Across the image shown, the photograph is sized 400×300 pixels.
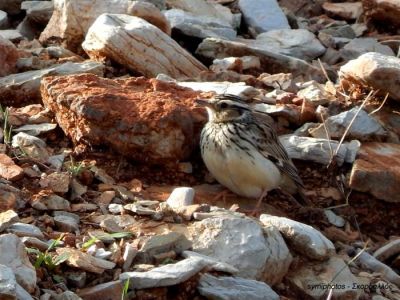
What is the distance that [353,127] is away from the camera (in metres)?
9.73

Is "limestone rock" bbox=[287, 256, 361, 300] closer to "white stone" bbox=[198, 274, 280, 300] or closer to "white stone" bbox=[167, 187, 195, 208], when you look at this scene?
"white stone" bbox=[198, 274, 280, 300]

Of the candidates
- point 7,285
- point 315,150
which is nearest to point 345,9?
point 315,150

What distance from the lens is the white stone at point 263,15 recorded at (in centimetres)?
1284

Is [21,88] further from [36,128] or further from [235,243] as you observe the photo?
[235,243]

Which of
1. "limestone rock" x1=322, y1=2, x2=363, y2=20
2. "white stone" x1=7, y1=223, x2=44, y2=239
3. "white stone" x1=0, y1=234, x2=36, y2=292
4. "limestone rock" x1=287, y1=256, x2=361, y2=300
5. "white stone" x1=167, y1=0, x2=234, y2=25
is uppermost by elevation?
"white stone" x1=0, y1=234, x2=36, y2=292

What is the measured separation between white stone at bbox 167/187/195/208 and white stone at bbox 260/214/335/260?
571 millimetres

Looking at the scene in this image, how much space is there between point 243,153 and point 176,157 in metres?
0.54

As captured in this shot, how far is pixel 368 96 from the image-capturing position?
9703 millimetres

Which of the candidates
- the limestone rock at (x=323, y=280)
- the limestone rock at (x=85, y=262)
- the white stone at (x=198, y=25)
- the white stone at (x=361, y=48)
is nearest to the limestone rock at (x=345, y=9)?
the white stone at (x=361, y=48)

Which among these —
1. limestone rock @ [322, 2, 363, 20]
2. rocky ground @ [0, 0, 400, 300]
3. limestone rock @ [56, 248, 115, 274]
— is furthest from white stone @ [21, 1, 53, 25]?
limestone rock @ [56, 248, 115, 274]

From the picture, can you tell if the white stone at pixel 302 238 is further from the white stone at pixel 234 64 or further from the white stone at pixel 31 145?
the white stone at pixel 234 64

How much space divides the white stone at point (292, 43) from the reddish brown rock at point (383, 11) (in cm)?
102

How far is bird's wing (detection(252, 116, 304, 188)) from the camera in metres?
8.98

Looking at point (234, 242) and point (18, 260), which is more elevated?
→ point (18, 260)
